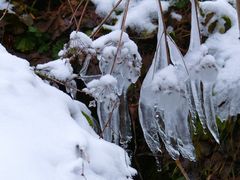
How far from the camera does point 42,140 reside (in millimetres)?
1278

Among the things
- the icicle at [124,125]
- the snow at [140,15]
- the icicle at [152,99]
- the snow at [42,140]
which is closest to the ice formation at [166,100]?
the icicle at [152,99]

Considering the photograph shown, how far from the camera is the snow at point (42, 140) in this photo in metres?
1.18

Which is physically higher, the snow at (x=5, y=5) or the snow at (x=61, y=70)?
the snow at (x=5, y=5)

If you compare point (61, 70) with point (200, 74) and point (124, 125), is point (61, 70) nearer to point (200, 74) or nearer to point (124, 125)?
Answer: point (124, 125)

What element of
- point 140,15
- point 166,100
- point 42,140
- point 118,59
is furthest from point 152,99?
point 140,15

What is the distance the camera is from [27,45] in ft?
8.17

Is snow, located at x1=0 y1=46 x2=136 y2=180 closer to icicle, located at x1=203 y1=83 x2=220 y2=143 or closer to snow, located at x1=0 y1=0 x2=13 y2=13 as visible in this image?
icicle, located at x1=203 y1=83 x2=220 y2=143

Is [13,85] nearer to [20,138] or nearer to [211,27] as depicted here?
[20,138]

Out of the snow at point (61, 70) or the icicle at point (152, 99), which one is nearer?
the icicle at point (152, 99)

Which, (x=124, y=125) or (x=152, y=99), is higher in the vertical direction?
(x=152, y=99)

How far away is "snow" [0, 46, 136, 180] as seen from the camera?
3.86 ft

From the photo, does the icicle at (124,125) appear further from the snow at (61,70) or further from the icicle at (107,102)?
the snow at (61,70)

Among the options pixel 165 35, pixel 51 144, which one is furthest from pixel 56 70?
pixel 51 144

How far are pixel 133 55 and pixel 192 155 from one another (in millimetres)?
462
